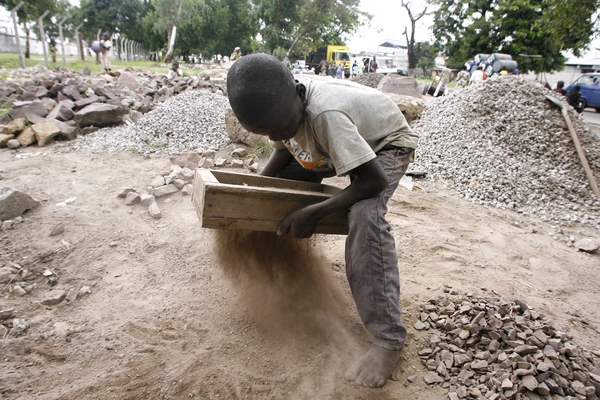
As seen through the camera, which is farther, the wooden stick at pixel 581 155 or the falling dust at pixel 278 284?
the wooden stick at pixel 581 155

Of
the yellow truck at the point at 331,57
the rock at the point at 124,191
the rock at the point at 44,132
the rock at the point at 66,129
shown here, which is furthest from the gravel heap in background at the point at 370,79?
the yellow truck at the point at 331,57

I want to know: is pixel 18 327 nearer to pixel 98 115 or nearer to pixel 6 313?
pixel 6 313

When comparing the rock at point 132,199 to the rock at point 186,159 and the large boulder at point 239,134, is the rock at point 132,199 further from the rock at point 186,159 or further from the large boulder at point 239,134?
the large boulder at point 239,134

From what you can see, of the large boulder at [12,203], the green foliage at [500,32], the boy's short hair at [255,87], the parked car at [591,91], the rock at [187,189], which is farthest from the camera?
the green foliage at [500,32]

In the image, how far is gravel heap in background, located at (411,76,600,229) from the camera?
4562mm

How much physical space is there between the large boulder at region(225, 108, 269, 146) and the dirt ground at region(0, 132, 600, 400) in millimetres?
1824

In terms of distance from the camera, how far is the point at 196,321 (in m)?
2.04

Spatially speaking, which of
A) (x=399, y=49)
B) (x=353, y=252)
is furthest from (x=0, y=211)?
(x=399, y=49)

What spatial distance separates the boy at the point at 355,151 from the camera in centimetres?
149

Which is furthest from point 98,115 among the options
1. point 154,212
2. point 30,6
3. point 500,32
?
point 500,32

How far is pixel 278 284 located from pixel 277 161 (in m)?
0.72

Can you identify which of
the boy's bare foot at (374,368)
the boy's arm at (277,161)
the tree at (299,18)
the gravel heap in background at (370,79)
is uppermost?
the tree at (299,18)

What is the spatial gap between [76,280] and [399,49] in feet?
179

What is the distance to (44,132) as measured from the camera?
543 centimetres
